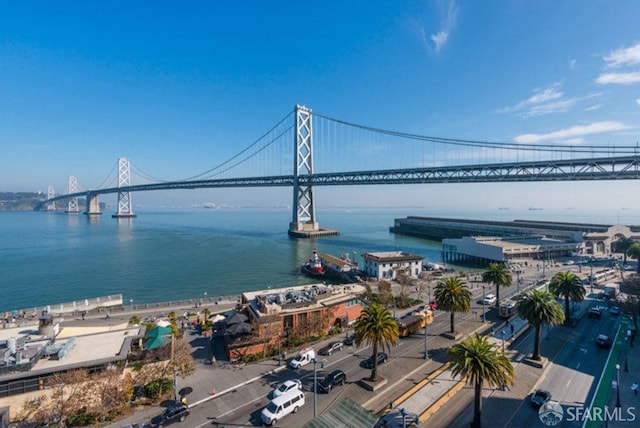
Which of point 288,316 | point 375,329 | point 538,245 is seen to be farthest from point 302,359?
point 538,245

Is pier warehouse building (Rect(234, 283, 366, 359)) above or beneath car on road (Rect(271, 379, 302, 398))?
above

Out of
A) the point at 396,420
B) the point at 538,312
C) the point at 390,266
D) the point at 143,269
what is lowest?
the point at 143,269

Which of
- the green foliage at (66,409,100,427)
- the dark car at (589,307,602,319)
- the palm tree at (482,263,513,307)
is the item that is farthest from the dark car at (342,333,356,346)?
the dark car at (589,307,602,319)

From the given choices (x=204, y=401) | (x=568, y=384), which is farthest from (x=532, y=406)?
(x=204, y=401)

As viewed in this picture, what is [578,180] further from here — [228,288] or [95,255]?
[95,255]

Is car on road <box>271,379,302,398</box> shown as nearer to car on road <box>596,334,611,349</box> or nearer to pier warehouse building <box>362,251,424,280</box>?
car on road <box>596,334,611,349</box>

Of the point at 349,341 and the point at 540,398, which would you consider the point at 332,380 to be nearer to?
the point at 349,341

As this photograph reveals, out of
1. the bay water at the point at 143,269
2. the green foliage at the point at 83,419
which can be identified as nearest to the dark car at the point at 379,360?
the green foliage at the point at 83,419
